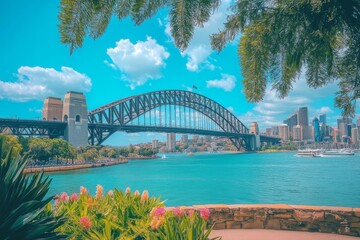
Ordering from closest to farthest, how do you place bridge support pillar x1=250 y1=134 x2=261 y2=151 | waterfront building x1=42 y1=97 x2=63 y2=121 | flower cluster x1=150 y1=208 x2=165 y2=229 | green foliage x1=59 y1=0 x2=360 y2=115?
flower cluster x1=150 y1=208 x2=165 y2=229
green foliage x1=59 y1=0 x2=360 y2=115
waterfront building x1=42 y1=97 x2=63 y2=121
bridge support pillar x1=250 y1=134 x2=261 y2=151

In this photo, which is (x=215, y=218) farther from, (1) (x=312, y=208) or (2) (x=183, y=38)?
(2) (x=183, y=38)

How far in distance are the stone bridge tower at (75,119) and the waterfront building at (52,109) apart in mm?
3006

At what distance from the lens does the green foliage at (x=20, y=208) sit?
2.64 m

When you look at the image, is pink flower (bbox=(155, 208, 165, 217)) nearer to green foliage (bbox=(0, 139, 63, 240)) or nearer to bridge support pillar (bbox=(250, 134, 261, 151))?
green foliage (bbox=(0, 139, 63, 240))

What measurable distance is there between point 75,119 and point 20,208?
6174 centimetres

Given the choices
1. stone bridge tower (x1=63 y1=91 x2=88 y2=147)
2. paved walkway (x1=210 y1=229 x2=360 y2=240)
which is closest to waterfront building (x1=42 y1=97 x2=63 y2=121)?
stone bridge tower (x1=63 y1=91 x2=88 y2=147)

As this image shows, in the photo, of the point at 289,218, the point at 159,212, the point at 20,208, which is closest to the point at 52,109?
the point at 289,218

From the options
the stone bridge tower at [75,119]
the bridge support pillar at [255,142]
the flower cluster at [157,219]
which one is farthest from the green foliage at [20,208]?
the bridge support pillar at [255,142]

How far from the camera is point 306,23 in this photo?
438 cm

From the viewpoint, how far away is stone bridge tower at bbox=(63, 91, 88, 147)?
60.1m

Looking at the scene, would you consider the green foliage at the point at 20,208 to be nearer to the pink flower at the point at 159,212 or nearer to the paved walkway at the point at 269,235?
the pink flower at the point at 159,212

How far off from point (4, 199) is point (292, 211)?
4171mm

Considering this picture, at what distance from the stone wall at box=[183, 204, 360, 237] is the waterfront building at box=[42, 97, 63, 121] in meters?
63.4

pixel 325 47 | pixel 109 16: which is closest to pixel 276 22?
pixel 325 47
